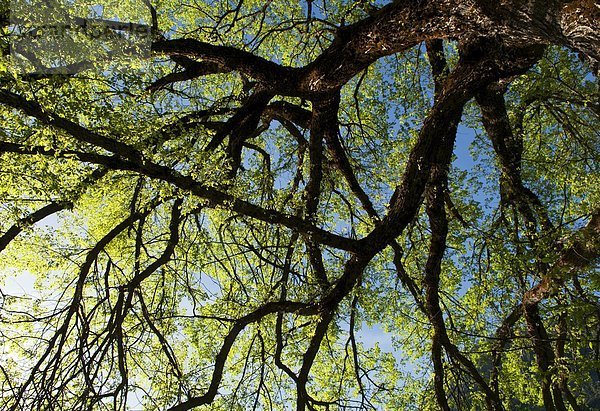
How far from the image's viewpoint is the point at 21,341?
277 inches

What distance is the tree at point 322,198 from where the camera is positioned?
14.6ft

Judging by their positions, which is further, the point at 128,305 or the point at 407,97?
the point at 407,97

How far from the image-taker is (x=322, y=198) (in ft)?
32.6

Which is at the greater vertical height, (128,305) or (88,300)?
(88,300)

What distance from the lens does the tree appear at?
446cm

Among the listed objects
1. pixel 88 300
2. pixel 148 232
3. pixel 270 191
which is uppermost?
pixel 148 232

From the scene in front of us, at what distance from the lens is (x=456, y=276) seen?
10086 millimetres

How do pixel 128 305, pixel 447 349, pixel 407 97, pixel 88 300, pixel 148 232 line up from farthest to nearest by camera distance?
1. pixel 148 232
2. pixel 407 97
3. pixel 88 300
4. pixel 447 349
5. pixel 128 305

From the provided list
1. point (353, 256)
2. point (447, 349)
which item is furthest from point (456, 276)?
point (353, 256)

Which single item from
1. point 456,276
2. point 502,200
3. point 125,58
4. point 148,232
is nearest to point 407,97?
point 502,200

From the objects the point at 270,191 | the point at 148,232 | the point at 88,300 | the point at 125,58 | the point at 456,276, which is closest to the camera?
the point at 125,58

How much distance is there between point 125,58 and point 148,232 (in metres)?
5.87

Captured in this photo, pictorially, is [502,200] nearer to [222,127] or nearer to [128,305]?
[222,127]

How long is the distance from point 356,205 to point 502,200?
406cm
